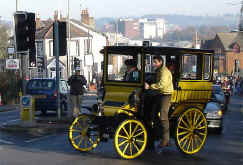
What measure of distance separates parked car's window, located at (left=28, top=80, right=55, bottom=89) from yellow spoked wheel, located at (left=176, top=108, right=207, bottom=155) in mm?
12929

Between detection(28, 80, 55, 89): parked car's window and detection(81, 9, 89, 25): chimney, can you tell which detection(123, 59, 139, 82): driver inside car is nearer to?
detection(28, 80, 55, 89): parked car's window

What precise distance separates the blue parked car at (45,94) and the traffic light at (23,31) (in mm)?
7735

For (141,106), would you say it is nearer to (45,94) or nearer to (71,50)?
(45,94)

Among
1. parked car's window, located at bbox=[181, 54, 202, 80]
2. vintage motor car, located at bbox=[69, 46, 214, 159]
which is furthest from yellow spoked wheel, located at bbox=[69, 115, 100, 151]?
parked car's window, located at bbox=[181, 54, 202, 80]

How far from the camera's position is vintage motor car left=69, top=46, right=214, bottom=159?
10.8 meters

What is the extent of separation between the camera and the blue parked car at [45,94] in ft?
76.9

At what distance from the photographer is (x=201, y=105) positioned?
12.2 m

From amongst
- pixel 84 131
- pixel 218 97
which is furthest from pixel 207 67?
pixel 218 97

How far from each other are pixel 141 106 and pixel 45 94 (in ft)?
43.2

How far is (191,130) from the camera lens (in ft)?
37.8

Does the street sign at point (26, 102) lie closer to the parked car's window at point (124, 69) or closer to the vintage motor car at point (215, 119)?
the parked car's window at point (124, 69)

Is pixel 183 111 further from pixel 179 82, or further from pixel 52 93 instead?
pixel 52 93

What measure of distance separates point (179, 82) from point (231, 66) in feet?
365

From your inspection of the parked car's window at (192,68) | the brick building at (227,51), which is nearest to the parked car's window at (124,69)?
the parked car's window at (192,68)
